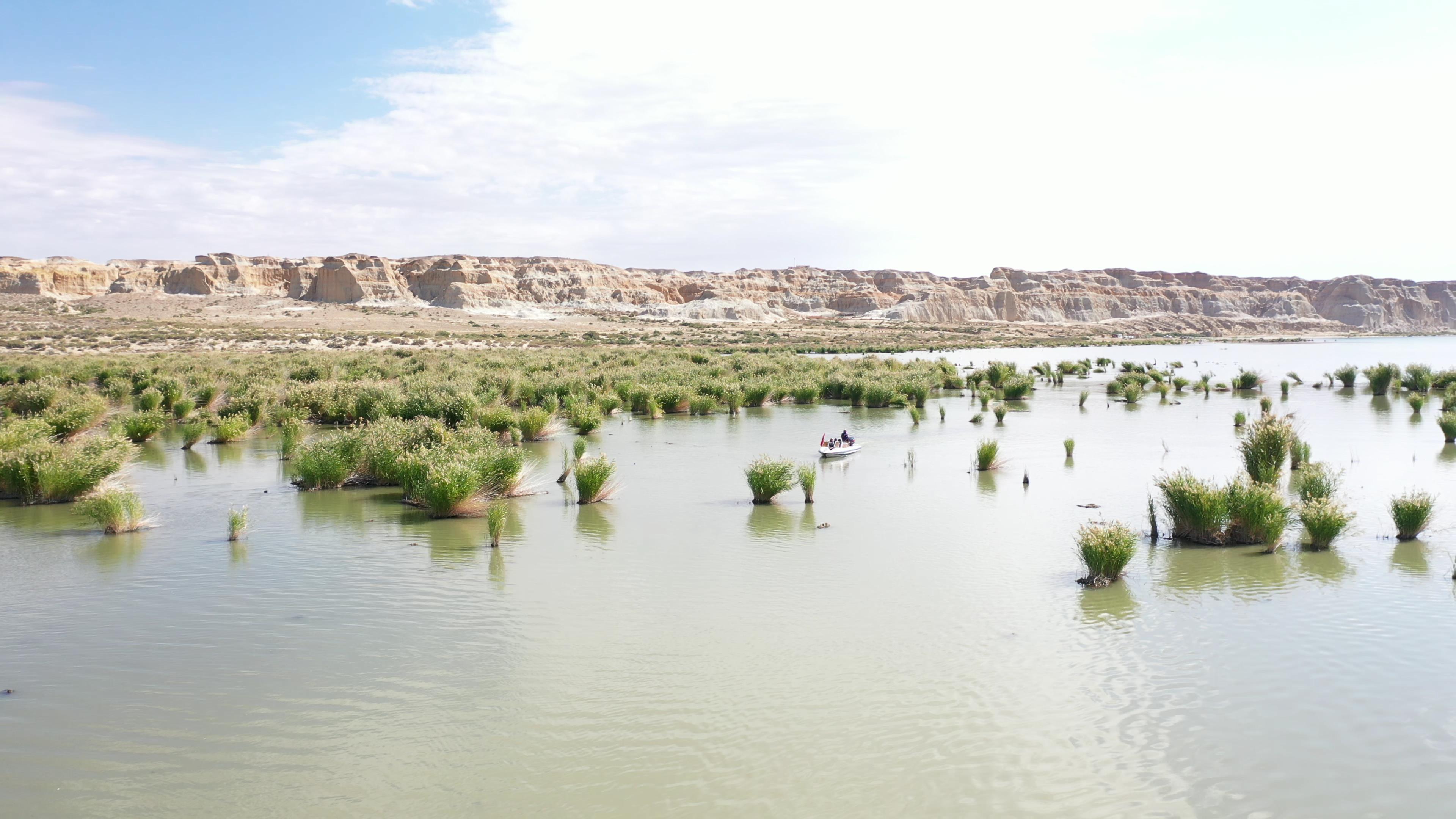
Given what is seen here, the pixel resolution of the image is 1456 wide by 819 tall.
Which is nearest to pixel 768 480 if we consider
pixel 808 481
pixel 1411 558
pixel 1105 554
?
pixel 808 481

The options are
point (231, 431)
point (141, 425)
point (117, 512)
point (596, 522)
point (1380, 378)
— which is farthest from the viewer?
point (1380, 378)

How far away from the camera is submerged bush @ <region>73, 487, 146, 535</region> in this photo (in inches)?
424

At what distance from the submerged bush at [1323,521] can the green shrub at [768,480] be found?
19.5 ft

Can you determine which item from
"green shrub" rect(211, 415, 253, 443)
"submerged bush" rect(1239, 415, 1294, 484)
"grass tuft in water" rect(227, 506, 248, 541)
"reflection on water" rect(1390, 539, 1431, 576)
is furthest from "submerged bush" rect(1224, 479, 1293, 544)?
"green shrub" rect(211, 415, 253, 443)

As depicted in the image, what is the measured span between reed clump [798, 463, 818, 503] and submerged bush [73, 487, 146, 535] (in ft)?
26.5

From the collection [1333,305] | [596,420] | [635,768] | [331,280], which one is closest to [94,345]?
[596,420]

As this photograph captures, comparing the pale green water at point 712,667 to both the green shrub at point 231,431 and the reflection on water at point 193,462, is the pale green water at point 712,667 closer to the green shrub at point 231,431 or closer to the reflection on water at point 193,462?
the reflection on water at point 193,462

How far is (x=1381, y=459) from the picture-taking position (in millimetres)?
16156

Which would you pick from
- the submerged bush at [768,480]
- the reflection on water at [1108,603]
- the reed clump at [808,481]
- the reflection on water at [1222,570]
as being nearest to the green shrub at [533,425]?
the submerged bush at [768,480]

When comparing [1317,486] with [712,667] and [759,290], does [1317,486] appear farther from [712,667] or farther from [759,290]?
[759,290]

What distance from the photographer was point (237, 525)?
10.7 meters

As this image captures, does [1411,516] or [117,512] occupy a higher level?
[1411,516]

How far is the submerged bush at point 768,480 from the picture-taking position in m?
12.7

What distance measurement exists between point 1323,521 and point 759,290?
13358cm
